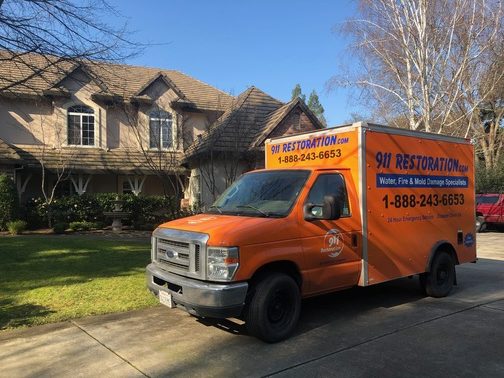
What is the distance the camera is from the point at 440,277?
7.91m

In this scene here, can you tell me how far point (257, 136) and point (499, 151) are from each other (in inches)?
806

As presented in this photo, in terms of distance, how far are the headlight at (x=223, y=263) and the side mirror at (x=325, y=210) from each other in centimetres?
116

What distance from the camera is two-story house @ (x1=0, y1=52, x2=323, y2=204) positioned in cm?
1917

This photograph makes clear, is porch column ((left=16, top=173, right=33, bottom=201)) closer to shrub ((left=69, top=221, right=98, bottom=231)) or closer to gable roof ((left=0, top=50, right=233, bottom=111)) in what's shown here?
gable roof ((left=0, top=50, right=233, bottom=111))

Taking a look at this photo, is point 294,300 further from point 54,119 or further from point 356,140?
point 54,119

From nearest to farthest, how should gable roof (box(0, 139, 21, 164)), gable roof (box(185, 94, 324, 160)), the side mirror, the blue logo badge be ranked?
the side mirror
the blue logo badge
gable roof (box(185, 94, 324, 160))
gable roof (box(0, 139, 21, 164))

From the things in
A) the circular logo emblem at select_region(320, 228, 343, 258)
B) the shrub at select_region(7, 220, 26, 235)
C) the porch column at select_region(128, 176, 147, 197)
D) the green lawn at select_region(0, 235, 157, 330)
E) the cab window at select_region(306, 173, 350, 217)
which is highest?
the porch column at select_region(128, 176, 147, 197)

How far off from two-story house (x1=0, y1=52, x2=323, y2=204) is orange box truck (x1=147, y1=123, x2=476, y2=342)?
35.5 feet

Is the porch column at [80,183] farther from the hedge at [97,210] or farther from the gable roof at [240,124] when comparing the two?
the gable roof at [240,124]

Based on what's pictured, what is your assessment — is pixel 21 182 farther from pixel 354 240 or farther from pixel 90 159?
pixel 354 240

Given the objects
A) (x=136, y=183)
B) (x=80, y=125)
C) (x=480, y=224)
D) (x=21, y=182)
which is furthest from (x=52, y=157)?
(x=480, y=224)

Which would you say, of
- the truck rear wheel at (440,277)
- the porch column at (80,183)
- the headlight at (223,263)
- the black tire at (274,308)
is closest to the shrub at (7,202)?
the porch column at (80,183)

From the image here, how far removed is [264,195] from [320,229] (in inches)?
35.2

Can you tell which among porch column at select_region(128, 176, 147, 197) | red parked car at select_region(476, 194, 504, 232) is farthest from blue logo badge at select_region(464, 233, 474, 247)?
porch column at select_region(128, 176, 147, 197)
